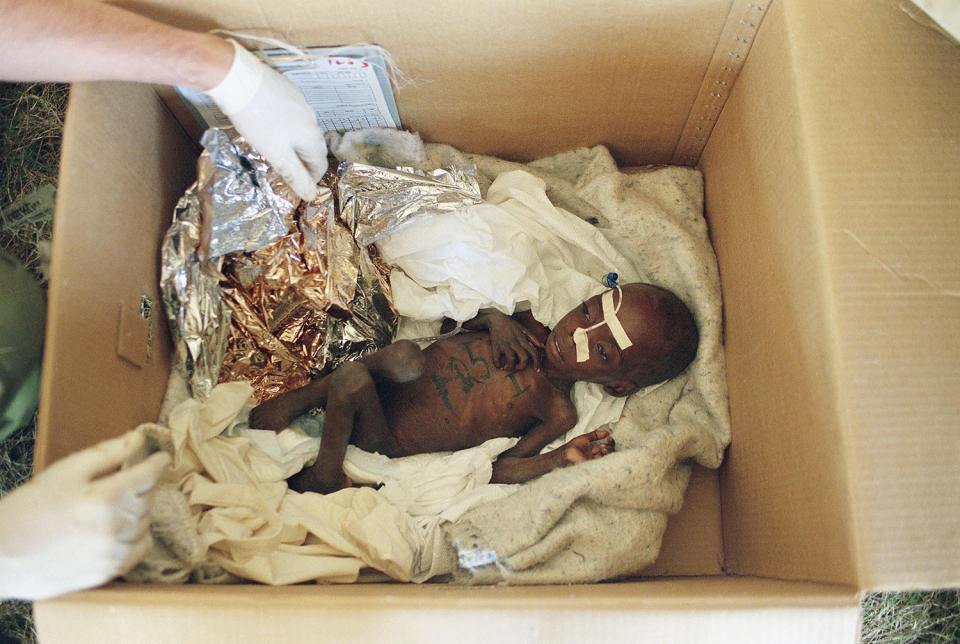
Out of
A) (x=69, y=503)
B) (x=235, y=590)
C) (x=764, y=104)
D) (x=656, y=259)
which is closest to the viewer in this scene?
(x=69, y=503)

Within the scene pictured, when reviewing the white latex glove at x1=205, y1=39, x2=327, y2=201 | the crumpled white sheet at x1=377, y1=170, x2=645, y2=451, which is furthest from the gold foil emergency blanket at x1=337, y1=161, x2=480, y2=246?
the white latex glove at x1=205, y1=39, x2=327, y2=201

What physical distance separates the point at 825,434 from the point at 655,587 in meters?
0.33

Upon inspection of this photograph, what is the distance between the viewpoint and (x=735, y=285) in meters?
1.24

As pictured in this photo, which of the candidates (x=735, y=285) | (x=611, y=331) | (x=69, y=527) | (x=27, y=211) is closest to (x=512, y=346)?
(x=611, y=331)

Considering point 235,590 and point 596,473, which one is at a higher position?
point 235,590

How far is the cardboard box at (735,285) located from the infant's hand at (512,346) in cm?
40

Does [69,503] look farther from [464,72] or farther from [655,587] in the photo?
[464,72]

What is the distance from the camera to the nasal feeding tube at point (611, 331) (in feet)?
4.09

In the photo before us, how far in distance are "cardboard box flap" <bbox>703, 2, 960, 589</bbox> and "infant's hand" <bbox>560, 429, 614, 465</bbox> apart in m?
0.28

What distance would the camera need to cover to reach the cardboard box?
798mm

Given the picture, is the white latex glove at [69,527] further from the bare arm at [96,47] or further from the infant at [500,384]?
the bare arm at [96,47]

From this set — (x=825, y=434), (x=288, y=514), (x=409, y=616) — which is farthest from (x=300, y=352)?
(x=825, y=434)

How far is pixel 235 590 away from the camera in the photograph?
0.83m

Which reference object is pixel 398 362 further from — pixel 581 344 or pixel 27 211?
pixel 27 211
